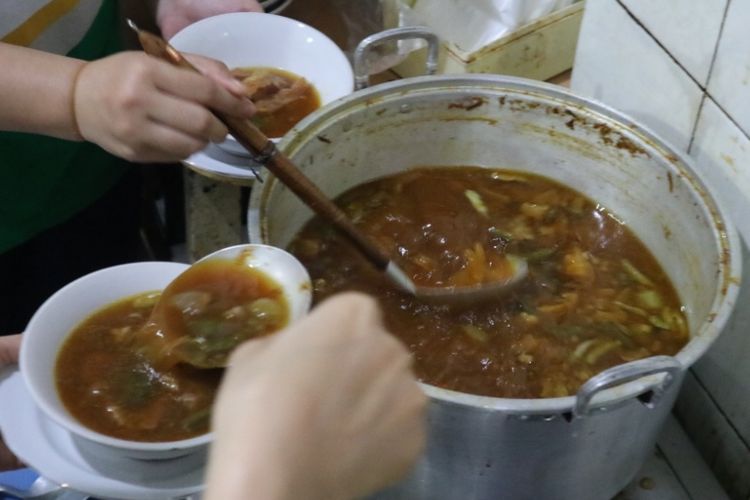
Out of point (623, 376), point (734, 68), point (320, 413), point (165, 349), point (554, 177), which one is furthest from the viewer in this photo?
point (554, 177)

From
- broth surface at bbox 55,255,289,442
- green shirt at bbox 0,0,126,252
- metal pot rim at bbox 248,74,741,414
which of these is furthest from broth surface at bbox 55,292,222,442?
green shirt at bbox 0,0,126,252

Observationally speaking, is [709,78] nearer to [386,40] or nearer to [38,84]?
[386,40]

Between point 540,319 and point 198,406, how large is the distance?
44cm

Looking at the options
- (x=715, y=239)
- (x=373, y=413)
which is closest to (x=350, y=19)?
(x=715, y=239)

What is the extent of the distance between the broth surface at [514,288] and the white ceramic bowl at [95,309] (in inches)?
6.1

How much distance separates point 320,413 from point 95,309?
0.51 meters

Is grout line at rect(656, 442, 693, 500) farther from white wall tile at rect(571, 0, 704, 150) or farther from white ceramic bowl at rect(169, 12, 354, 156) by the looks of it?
white ceramic bowl at rect(169, 12, 354, 156)

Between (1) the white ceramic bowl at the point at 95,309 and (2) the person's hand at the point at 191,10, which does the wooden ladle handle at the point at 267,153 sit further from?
(2) the person's hand at the point at 191,10

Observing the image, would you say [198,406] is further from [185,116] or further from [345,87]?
[345,87]

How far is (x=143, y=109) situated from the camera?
0.91 meters

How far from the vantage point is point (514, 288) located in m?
1.10

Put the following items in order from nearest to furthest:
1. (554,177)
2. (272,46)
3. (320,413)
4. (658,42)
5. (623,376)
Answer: (320,413) < (623,376) < (658,42) < (554,177) < (272,46)

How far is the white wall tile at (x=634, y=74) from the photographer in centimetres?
112

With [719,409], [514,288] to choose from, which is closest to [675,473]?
[719,409]
